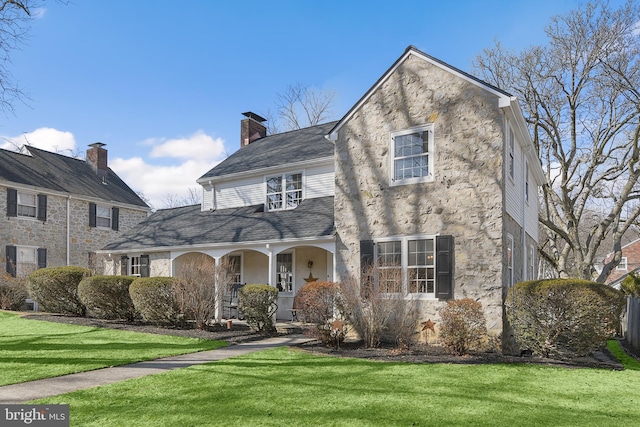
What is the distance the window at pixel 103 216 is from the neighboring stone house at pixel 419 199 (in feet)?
36.7

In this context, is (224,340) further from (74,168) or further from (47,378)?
→ (74,168)

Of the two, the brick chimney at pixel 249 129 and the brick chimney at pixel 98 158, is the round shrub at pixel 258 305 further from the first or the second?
the brick chimney at pixel 98 158

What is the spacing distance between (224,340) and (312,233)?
3855 mm

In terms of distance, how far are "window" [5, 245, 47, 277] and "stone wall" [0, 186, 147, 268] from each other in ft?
0.67

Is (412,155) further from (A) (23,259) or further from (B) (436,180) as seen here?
(A) (23,259)

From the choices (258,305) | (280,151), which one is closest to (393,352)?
(258,305)

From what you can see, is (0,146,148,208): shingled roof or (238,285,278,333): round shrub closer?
(238,285,278,333): round shrub

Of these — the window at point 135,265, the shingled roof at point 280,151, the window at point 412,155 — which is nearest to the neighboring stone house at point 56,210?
the window at point 135,265

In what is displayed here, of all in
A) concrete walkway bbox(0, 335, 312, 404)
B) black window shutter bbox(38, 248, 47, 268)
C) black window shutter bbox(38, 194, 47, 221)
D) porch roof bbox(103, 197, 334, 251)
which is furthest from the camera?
black window shutter bbox(38, 194, 47, 221)

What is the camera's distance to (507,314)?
9641mm

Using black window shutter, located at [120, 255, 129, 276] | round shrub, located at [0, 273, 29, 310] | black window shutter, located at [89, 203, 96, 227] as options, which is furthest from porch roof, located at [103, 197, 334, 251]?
black window shutter, located at [89, 203, 96, 227]

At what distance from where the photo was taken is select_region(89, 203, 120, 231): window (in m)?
24.3

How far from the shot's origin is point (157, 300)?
12328mm

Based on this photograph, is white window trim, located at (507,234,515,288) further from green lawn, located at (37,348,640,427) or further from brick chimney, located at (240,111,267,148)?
brick chimney, located at (240,111,267,148)
